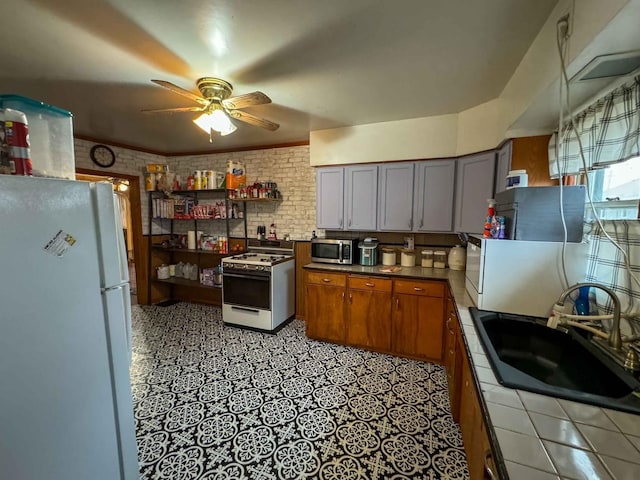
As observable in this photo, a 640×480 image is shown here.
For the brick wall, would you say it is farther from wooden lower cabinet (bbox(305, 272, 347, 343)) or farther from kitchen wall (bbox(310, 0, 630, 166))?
wooden lower cabinet (bbox(305, 272, 347, 343))

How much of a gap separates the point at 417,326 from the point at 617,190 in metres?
1.85

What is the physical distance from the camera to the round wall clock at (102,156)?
12.2ft

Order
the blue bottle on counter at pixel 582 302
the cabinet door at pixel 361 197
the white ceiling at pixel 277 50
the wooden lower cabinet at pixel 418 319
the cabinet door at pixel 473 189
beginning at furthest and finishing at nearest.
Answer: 1. the cabinet door at pixel 361 197
2. the wooden lower cabinet at pixel 418 319
3. the cabinet door at pixel 473 189
4. the blue bottle on counter at pixel 582 302
5. the white ceiling at pixel 277 50

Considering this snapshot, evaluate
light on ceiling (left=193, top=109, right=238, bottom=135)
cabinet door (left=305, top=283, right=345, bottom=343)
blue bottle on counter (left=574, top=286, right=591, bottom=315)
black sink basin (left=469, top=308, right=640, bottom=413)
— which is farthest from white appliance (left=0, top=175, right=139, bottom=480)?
blue bottle on counter (left=574, top=286, right=591, bottom=315)

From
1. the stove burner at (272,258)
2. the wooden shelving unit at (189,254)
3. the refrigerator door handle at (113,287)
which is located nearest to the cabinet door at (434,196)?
the stove burner at (272,258)

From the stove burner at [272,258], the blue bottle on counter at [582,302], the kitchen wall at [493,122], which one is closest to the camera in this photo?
Result: the kitchen wall at [493,122]

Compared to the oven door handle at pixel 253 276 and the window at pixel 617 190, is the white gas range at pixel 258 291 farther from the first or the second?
the window at pixel 617 190

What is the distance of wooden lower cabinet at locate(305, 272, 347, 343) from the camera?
3.08 meters

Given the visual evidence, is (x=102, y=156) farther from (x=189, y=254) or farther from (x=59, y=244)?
(x=59, y=244)

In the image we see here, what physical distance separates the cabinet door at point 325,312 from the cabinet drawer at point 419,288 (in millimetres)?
633

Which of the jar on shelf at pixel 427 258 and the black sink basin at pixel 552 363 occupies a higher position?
the jar on shelf at pixel 427 258

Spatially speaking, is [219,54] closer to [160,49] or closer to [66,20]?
[160,49]

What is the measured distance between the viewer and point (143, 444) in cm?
178

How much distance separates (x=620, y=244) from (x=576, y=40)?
1.00 m
